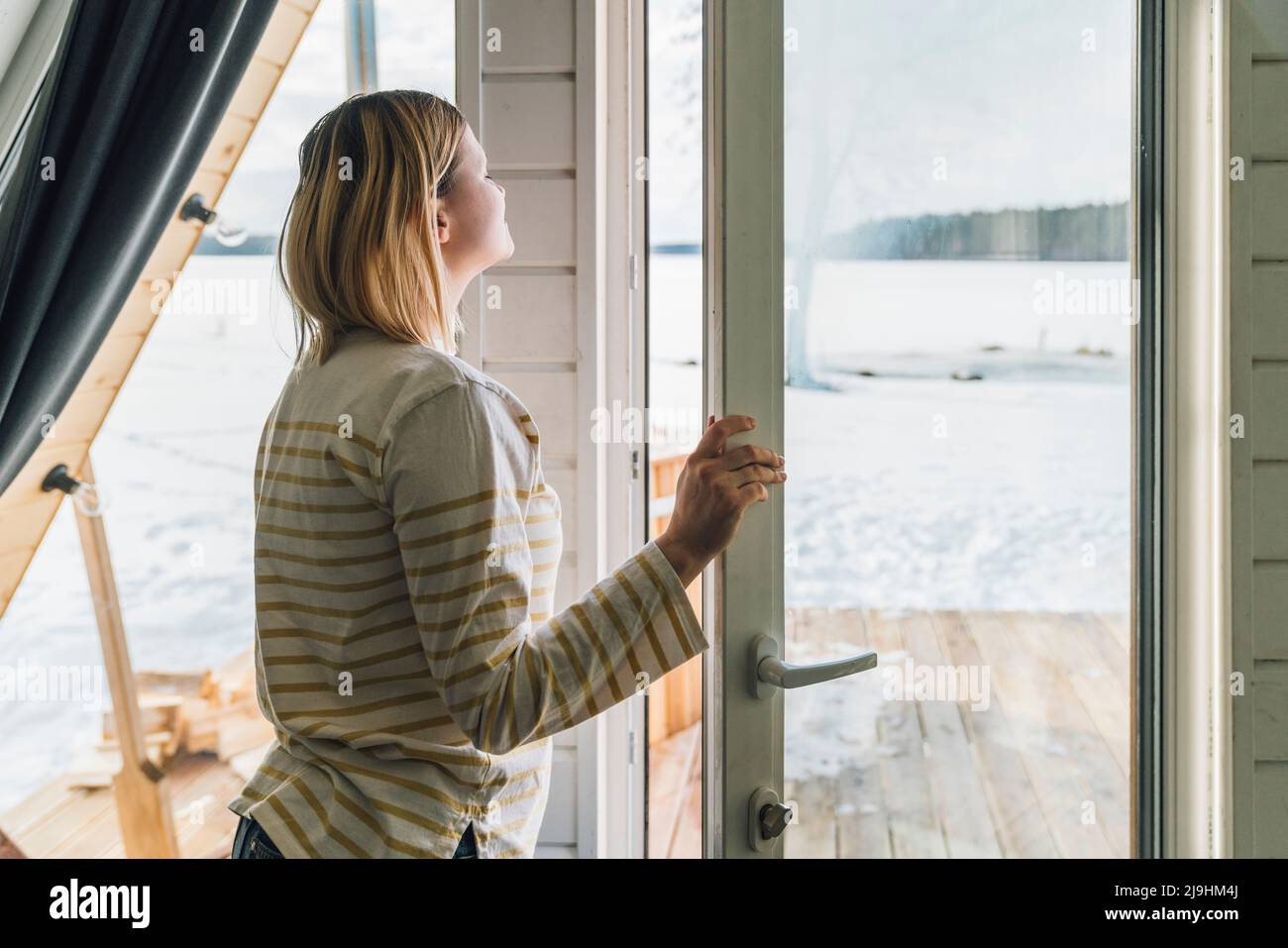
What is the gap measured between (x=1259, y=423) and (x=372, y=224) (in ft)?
3.61

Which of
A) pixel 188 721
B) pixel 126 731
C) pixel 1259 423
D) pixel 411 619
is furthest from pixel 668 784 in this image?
pixel 1259 423

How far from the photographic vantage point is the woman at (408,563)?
816 mm

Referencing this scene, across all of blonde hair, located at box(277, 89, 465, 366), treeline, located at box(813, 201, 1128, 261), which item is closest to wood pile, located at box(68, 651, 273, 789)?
blonde hair, located at box(277, 89, 465, 366)

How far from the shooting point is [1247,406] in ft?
3.55

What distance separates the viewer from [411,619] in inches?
34.4

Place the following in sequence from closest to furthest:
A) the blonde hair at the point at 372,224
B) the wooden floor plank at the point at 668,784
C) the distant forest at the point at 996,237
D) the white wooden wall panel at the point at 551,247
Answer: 1. the blonde hair at the point at 372,224
2. the distant forest at the point at 996,237
3. the white wooden wall panel at the point at 551,247
4. the wooden floor plank at the point at 668,784

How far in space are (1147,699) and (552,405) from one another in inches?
42.8

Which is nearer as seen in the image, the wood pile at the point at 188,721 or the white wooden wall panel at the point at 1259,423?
the white wooden wall panel at the point at 1259,423

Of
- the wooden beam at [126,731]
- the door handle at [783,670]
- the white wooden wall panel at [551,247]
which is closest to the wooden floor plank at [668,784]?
the white wooden wall panel at [551,247]

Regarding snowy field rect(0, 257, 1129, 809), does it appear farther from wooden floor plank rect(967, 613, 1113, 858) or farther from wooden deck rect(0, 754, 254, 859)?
wooden deck rect(0, 754, 254, 859)

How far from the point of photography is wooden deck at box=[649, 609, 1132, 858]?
1094mm

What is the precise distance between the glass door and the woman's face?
0.87 feet

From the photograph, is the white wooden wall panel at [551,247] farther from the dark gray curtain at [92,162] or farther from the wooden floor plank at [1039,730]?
the wooden floor plank at [1039,730]
